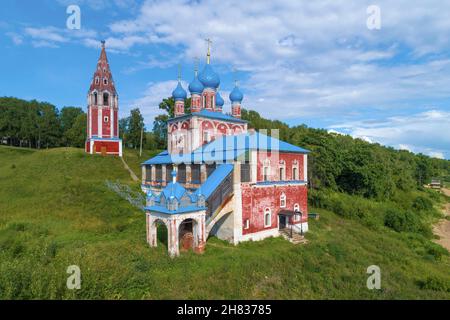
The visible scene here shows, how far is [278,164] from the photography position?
2212 centimetres

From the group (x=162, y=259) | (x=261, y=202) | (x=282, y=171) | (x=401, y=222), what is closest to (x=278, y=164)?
(x=282, y=171)

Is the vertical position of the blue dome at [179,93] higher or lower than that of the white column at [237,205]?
higher

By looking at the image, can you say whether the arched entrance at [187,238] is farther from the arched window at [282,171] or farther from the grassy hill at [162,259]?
the arched window at [282,171]

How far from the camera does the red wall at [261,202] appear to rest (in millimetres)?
19984

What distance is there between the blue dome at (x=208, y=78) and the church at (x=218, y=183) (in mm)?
89

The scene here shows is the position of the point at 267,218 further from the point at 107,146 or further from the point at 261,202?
the point at 107,146

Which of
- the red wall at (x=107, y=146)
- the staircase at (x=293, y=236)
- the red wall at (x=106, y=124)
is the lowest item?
the staircase at (x=293, y=236)

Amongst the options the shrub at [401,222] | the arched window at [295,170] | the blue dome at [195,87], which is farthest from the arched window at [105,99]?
the shrub at [401,222]

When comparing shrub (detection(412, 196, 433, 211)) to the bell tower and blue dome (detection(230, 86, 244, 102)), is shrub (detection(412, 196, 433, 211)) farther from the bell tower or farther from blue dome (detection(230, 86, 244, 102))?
the bell tower

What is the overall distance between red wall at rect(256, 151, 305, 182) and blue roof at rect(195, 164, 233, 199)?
253 cm

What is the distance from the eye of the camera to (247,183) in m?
20.0

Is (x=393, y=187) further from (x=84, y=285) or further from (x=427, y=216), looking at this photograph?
(x=84, y=285)
